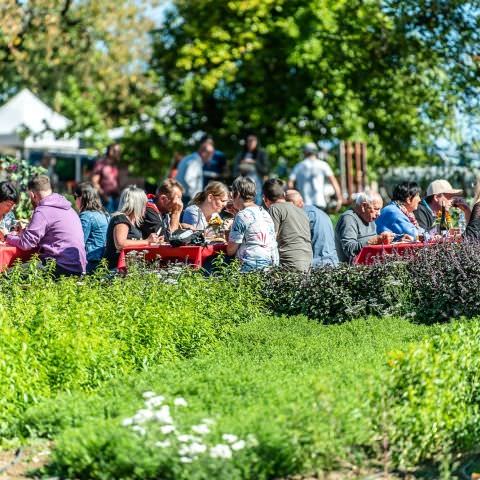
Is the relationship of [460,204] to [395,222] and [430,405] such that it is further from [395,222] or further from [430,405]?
[430,405]

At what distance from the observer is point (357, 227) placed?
11.9 m

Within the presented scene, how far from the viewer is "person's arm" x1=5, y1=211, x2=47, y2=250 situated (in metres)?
11.2

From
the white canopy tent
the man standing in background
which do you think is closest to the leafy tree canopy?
the white canopy tent

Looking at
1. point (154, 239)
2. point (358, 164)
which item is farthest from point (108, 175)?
point (154, 239)

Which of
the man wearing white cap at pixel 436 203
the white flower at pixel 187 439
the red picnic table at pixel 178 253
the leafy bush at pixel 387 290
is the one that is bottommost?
the white flower at pixel 187 439

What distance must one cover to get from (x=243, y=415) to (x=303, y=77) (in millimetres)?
18208

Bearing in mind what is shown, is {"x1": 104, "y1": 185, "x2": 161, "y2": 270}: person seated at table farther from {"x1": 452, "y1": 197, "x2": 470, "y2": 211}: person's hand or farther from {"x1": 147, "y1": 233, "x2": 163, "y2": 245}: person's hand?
{"x1": 452, "y1": 197, "x2": 470, "y2": 211}: person's hand

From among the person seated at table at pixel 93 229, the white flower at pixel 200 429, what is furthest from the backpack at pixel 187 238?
the white flower at pixel 200 429

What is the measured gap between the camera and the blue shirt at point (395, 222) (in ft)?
39.3

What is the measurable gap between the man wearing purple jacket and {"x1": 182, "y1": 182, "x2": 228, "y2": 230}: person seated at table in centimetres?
140

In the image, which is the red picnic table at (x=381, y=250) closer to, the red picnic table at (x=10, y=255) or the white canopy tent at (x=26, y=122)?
the red picnic table at (x=10, y=255)

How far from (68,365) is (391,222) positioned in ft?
16.8

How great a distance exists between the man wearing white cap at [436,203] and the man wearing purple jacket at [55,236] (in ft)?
12.3

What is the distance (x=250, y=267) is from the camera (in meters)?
11.0
